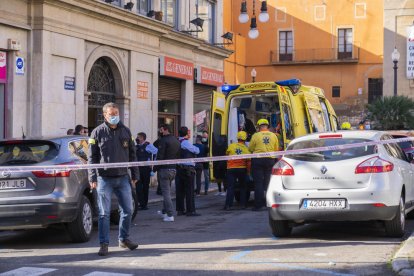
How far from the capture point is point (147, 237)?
10.4 meters

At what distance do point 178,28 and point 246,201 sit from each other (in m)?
11.5

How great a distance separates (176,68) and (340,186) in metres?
15.5

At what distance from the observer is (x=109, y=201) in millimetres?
8828

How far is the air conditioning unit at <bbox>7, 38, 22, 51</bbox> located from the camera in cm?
1557

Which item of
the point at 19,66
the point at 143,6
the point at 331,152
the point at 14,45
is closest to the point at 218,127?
the point at 19,66

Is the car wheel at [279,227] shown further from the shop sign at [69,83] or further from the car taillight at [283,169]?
the shop sign at [69,83]

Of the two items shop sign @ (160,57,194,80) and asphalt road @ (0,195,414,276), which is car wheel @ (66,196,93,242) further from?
shop sign @ (160,57,194,80)

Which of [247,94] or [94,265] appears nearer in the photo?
[94,265]

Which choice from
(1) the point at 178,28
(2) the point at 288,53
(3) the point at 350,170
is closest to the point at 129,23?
(1) the point at 178,28

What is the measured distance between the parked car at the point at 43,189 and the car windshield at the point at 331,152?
304 cm

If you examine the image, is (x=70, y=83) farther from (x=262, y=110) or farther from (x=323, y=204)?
(x=323, y=204)

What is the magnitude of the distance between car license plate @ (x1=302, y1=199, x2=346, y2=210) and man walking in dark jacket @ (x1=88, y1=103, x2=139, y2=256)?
238cm

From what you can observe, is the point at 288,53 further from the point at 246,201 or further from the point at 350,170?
the point at 350,170

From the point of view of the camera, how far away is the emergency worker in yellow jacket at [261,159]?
555 inches
